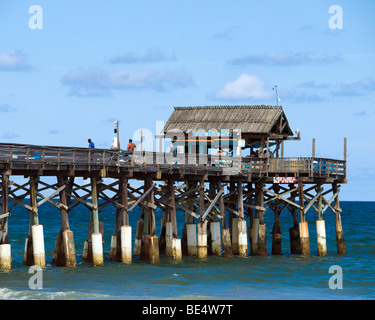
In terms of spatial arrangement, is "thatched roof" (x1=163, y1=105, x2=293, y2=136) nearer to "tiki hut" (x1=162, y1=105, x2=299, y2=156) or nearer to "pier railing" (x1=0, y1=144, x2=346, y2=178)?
"tiki hut" (x1=162, y1=105, x2=299, y2=156)

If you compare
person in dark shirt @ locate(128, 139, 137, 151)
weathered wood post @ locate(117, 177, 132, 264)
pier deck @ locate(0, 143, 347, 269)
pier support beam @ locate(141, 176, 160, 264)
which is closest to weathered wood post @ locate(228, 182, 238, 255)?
pier deck @ locate(0, 143, 347, 269)

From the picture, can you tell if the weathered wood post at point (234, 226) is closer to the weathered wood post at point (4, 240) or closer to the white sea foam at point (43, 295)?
the weathered wood post at point (4, 240)

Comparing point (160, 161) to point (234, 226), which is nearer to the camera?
point (160, 161)

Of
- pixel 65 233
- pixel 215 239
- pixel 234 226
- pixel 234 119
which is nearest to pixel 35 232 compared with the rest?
pixel 65 233

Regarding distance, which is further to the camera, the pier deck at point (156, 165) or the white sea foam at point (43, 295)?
the pier deck at point (156, 165)

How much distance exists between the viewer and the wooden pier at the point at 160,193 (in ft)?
109

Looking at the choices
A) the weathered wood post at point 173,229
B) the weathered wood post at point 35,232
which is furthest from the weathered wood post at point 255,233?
the weathered wood post at point 35,232

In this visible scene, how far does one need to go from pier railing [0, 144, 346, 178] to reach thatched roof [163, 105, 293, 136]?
2.03 meters

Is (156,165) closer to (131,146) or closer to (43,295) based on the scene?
(131,146)

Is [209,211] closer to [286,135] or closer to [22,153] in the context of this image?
[286,135]

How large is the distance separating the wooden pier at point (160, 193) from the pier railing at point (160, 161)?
41 mm

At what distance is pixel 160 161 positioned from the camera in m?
37.6

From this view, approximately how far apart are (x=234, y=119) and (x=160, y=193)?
721cm

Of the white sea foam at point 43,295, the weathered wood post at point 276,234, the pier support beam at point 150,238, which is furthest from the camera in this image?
the weathered wood post at point 276,234
